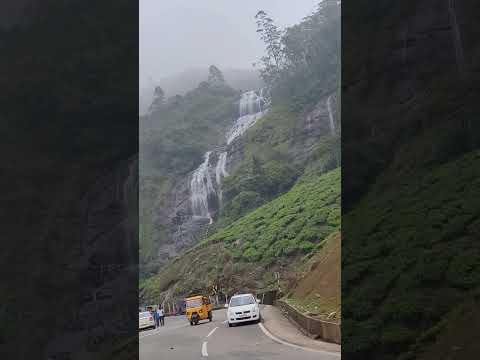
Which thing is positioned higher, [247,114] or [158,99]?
[158,99]

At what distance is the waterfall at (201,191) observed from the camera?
39.1 meters

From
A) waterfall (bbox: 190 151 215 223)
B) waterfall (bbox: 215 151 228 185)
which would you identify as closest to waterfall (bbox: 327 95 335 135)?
waterfall (bbox: 215 151 228 185)

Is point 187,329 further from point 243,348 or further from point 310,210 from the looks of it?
point 310,210

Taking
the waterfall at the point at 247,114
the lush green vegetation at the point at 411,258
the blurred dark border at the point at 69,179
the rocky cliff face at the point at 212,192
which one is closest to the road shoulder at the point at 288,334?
the lush green vegetation at the point at 411,258

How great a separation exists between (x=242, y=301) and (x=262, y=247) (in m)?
16.1

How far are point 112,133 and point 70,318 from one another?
195cm

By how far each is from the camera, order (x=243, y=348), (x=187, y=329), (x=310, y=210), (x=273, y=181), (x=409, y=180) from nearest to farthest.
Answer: (x=409, y=180), (x=243, y=348), (x=187, y=329), (x=310, y=210), (x=273, y=181)

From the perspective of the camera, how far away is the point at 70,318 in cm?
535

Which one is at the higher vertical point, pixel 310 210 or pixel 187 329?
pixel 310 210

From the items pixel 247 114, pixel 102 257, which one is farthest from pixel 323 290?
pixel 247 114

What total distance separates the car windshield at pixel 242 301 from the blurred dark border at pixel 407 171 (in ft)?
27.6

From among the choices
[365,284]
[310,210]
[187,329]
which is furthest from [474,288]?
[310,210]

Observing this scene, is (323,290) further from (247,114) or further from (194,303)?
(247,114)

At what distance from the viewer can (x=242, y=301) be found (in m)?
13.5
